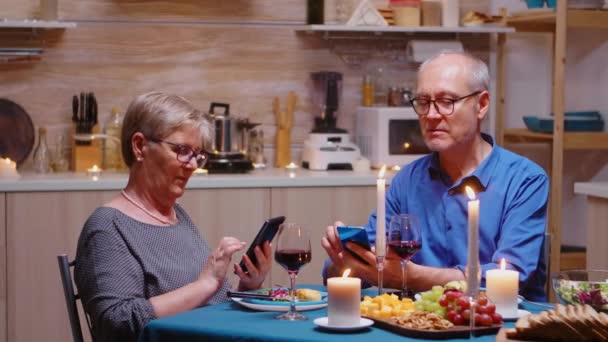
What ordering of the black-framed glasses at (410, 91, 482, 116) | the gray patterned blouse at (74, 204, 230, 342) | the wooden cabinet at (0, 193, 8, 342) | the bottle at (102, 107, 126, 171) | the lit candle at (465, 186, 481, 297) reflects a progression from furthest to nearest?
the bottle at (102, 107, 126, 171), the wooden cabinet at (0, 193, 8, 342), the black-framed glasses at (410, 91, 482, 116), the gray patterned blouse at (74, 204, 230, 342), the lit candle at (465, 186, 481, 297)

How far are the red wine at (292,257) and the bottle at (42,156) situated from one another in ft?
8.44

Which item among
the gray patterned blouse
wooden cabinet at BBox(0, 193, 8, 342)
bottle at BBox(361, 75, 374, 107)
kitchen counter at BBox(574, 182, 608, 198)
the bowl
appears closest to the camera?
the bowl

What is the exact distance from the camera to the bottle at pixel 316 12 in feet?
16.1

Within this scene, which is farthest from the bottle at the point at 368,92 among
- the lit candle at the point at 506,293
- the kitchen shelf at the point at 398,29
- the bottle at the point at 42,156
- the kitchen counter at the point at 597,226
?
the lit candle at the point at 506,293

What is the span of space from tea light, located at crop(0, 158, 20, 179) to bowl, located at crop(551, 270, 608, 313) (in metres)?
2.71

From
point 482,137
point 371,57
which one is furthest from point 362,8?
point 482,137

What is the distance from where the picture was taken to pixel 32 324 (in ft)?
14.0

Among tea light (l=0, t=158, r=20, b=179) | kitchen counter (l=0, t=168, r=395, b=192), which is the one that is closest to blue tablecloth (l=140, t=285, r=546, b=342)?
kitchen counter (l=0, t=168, r=395, b=192)

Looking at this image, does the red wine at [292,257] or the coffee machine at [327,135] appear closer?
the red wine at [292,257]

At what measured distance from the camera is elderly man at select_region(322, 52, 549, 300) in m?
2.77

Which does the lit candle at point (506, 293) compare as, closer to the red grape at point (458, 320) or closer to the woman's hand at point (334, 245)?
the red grape at point (458, 320)

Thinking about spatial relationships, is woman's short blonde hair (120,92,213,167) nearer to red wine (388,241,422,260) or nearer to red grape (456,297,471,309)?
red wine (388,241,422,260)

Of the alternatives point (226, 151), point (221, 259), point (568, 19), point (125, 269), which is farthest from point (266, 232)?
point (568, 19)

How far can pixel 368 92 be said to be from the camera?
5.04m
